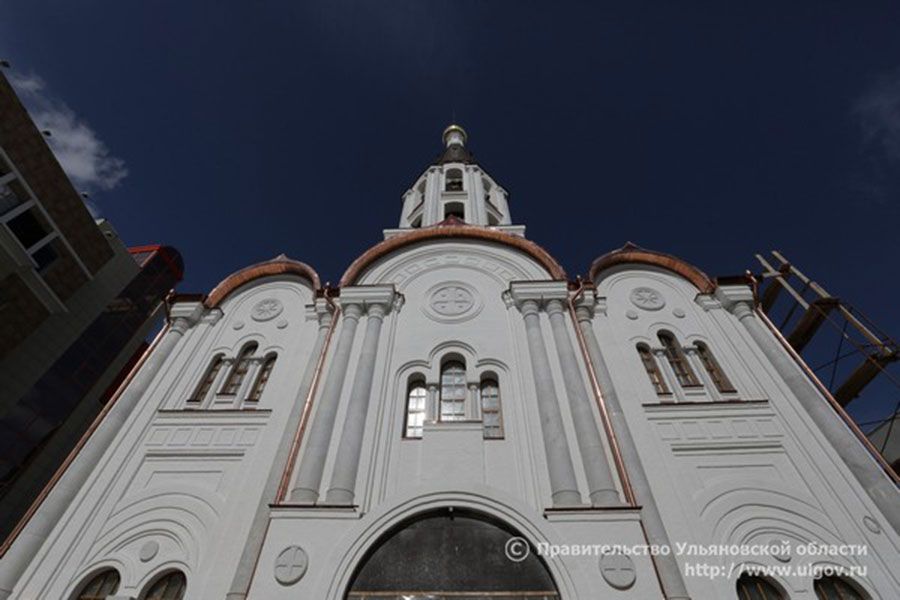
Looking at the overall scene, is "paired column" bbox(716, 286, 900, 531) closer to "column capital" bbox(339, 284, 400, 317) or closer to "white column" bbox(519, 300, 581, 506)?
"white column" bbox(519, 300, 581, 506)

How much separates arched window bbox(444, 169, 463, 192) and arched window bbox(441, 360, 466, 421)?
602 inches

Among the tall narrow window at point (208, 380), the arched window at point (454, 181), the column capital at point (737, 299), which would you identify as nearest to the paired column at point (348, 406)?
the tall narrow window at point (208, 380)

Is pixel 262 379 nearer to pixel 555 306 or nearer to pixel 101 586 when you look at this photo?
pixel 101 586

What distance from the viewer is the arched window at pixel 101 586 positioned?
25.7ft

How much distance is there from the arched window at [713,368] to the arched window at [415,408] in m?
7.62

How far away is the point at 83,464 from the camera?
9.39 m

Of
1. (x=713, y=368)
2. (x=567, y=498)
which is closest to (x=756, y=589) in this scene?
(x=567, y=498)

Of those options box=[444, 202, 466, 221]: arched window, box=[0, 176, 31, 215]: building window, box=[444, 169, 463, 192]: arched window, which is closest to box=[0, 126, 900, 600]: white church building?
box=[0, 176, 31, 215]: building window

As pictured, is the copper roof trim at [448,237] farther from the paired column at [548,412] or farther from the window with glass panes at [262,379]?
the window with glass panes at [262,379]

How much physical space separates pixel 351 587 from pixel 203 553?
3.40m

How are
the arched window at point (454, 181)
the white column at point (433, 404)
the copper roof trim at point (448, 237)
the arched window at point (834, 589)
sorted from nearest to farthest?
the arched window at point (834, 589)
the white column at point (433, 404)
the copper roof trim at point (448, 237)
the arched window at point (454, 181)

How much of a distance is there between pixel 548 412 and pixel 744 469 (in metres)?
4.23

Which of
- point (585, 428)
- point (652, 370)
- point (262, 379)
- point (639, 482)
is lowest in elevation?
point (639, 482)

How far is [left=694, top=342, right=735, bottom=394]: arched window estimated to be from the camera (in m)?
10.8
